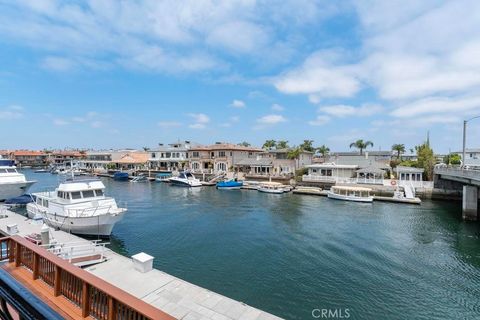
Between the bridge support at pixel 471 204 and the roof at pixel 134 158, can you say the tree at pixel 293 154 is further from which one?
Answer: the roof at pixel 134 158

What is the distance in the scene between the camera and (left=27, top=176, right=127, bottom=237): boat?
842 inches

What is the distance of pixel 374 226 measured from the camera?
88.2 ft

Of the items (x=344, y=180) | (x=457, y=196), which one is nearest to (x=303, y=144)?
(x=344, y=180)

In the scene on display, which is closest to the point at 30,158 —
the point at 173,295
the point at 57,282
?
the point at 173,295

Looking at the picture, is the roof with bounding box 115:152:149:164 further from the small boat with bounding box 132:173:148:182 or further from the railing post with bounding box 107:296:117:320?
the railing post with bounding box 107:296:117:320

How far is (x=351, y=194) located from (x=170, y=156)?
2219 inches

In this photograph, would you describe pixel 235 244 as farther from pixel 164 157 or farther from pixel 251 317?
pixel 164 157

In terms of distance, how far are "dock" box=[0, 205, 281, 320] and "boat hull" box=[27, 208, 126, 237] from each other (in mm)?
7919

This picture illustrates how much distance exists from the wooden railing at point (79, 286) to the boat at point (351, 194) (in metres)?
39.7

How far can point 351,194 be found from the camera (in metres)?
40.9

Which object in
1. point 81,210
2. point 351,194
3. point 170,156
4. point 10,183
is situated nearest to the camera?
point 81,210

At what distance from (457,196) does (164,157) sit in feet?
231

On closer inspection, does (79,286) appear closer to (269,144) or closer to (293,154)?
(293,154)

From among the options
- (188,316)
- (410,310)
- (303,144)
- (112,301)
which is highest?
(303,144)
